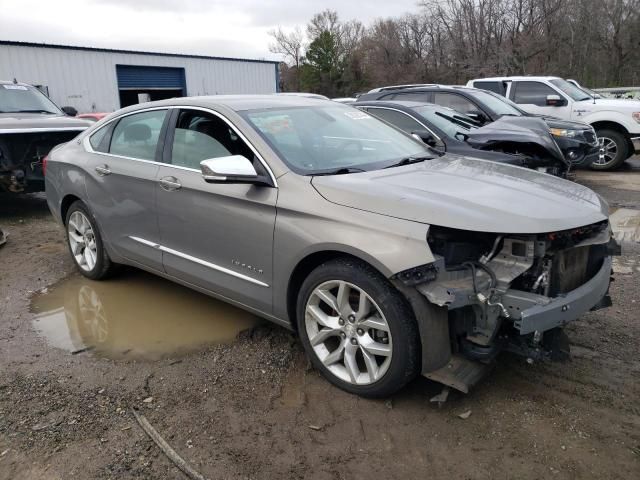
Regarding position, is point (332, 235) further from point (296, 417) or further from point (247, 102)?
point (247, 102)

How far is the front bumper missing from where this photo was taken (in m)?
2.59

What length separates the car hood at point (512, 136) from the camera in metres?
6.70

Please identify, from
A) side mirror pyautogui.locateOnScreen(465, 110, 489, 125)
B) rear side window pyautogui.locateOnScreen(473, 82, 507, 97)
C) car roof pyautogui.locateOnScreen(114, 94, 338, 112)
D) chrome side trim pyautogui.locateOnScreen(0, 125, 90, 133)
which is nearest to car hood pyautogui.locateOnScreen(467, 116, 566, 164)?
side mirror pyautogui.locateOnScreen(465, 110, 489, 125)

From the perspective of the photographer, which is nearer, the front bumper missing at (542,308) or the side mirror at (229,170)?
the front bumper missing at (542,308)

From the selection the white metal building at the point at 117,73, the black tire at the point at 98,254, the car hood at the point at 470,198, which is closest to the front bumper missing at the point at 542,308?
the car hood at the point at 470,198

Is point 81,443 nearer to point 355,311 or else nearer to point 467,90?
point 355,311

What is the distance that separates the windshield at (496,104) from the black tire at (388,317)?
6.74 meters

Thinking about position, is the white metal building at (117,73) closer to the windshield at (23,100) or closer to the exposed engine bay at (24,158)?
the windshield at (23,100)

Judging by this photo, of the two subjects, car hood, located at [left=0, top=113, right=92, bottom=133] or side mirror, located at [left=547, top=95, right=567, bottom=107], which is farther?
side mirror, located at [left=547, top=95, right=567, bottom=107]

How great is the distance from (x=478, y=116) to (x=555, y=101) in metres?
3.62

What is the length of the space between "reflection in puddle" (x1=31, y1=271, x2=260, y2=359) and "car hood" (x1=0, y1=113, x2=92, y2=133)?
3.47 meters

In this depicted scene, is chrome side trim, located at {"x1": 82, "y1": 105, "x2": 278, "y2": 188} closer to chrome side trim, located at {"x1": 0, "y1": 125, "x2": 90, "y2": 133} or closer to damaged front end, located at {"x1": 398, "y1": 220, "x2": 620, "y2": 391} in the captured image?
damaged front end, located at {"x1": 398, "y1": 220, "x2": 620, "y2": 391}

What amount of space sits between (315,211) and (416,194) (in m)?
0.57

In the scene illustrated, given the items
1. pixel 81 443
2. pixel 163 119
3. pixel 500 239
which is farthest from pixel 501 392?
pixel 163 119
